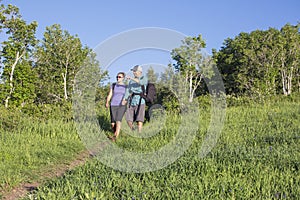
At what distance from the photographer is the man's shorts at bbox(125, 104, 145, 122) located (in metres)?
9.73

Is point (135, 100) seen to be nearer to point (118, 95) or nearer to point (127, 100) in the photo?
point (127, 100)

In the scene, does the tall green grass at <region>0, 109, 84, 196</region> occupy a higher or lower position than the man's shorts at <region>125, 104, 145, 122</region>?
lower

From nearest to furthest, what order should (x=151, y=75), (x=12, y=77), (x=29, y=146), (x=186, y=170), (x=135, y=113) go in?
1. (x=186, y=170)
2. (x=29, y=146)
3. (x=151, y=75)
4. (x=135, y=113)
5. (x=12, y=77)

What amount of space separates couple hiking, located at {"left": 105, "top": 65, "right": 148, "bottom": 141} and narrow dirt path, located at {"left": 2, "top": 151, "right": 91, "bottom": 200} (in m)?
1.88

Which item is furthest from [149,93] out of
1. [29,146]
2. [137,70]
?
[29,146]

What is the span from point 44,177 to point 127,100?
4.27m

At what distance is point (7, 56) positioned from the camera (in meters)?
42.3

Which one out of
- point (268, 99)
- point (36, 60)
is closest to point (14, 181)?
point (268, 99)

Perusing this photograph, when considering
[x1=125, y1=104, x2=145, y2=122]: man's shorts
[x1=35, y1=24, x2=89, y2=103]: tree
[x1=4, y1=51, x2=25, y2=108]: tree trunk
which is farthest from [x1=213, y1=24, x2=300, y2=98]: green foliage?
[x1=125, y1=104, x2=145, y2=122]: man's shorts

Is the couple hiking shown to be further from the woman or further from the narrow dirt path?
the narrow dirt path

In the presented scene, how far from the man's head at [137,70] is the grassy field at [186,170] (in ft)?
5.41

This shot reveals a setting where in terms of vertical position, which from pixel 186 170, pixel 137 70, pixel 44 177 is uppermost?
pixel 137 70

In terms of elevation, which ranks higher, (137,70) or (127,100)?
(137,70)

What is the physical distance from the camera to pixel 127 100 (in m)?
9.76
